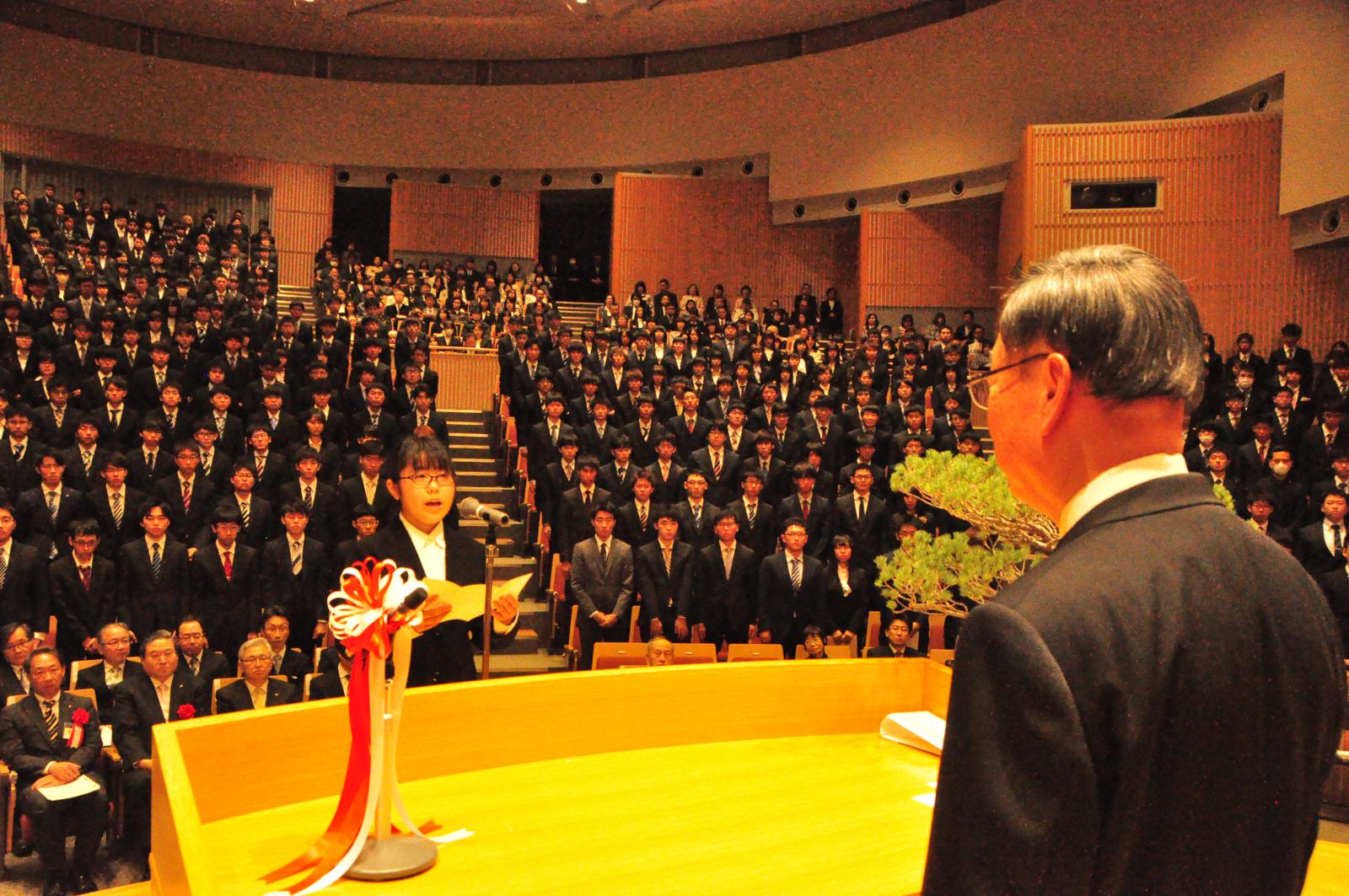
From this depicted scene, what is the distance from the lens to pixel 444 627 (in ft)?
8.45

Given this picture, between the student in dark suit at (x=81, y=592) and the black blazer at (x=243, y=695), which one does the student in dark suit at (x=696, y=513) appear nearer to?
the black blazer at (x=243, y=695)

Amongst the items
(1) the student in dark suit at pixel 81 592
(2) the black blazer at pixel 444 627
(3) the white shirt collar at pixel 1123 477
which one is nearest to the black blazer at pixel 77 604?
(1) the student in dark suit at pixel 81 592

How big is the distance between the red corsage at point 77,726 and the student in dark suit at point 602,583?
234 cm

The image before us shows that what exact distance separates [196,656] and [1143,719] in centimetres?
487

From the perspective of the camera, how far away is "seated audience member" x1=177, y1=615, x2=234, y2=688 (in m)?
4.83

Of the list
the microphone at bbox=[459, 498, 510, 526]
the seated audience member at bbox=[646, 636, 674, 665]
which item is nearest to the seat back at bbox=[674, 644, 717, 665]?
the seated audience member at bbox=[646, 636, 674, 665]

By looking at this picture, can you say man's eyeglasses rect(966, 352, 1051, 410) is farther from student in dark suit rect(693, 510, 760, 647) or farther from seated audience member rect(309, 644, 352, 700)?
student in dark suit rect(693, 510, 760, 647)

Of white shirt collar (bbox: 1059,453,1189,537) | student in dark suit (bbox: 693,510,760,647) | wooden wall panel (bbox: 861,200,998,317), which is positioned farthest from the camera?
wooden wall panel (bbox: 861,200,998,317)

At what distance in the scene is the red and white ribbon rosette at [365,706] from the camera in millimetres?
1603

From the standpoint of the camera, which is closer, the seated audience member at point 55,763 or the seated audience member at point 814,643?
the seated audience member at point 55,763

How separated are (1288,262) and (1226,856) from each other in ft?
36.0

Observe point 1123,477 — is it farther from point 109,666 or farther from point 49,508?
point 49,508

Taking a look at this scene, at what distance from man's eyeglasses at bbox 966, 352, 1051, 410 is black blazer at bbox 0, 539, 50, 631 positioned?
5506 millimetres

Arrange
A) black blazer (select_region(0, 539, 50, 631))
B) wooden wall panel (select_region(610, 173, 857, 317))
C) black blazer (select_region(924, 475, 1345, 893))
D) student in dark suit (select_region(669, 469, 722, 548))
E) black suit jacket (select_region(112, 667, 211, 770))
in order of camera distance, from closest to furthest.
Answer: black blazer (select_region(924, 475, 1345, 893)) < black suit jacket (select_region(112, 667, 211, 770)) < black blazer (select_region(0, 539, 50, 631)) < student in dark suit (select_region(669, 469, 722, 548)) < wooden wall panel (select_region(610, 173, 857, 317))
